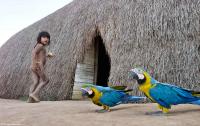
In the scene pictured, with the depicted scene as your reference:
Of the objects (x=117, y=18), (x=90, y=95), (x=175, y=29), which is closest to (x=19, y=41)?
(x=117, y=18)

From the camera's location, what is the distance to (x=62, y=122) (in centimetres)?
332

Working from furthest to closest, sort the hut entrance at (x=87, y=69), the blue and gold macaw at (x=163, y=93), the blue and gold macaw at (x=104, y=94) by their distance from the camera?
the hut entrance at (x=87, y=69) < the blue and gold macaw at (x=104, y=94) < the blue and gold macaw at (x=163, y=93)

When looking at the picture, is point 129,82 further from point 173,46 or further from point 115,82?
point 173,46

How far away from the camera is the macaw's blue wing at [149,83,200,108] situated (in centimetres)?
355

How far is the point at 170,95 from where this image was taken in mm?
3545

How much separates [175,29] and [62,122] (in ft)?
12.7

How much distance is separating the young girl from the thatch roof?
4.66 ft

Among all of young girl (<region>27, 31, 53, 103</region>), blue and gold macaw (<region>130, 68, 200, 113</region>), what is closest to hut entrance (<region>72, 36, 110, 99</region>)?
young girl (<region>27, 31, 53, 103</region>)

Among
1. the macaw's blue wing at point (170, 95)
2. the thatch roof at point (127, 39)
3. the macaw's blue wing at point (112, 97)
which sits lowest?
the macaw's blue wing at point (112, 97)

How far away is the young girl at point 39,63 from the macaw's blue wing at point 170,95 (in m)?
3.70

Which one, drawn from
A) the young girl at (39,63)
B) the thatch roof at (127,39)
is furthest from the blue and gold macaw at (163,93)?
the young girl at (39,63)

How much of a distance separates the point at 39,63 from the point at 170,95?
4052 millimetres

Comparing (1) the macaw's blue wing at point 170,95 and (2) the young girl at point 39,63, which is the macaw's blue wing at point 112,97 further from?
(2) the young girl at point 39,63

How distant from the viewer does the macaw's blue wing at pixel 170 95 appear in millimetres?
3547
